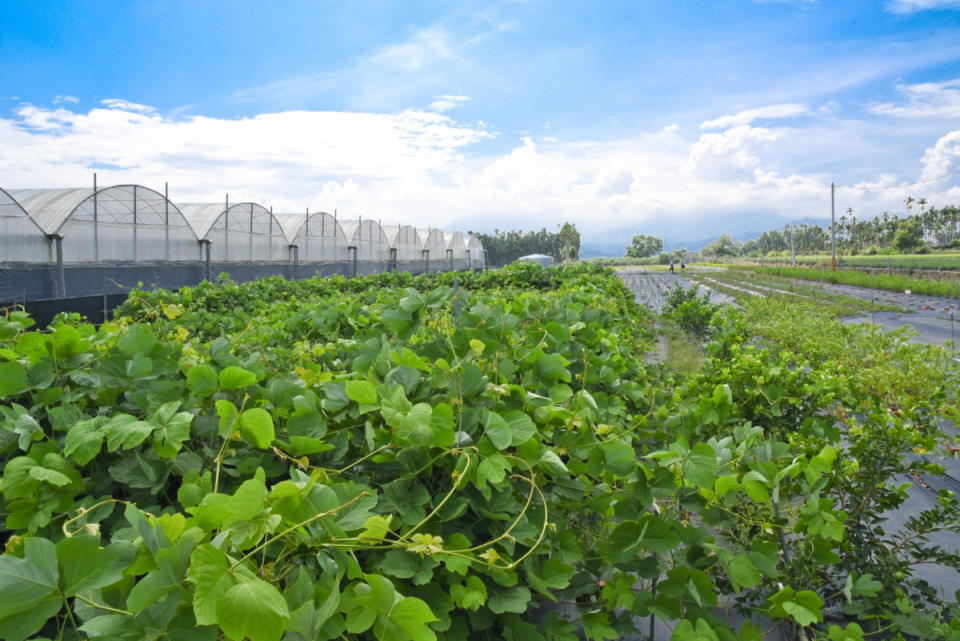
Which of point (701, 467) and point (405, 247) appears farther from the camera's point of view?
point (405, 247)

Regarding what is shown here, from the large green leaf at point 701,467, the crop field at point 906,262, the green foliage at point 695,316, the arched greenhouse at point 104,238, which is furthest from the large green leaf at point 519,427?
the crop field at point 906,262

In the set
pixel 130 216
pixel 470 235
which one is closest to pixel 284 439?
pixel 130 216

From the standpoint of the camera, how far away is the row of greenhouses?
47.9 feet

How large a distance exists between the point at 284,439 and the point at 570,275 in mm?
8263

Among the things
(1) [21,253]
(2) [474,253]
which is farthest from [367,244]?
(2) [474,253]

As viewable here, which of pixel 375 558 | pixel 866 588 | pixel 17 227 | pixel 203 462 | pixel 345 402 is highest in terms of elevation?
pixel 17 227

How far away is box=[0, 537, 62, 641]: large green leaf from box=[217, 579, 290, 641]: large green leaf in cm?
26

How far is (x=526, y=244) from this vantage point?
9338 cm

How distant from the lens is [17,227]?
14.2 m

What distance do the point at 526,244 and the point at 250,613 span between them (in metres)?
93.8

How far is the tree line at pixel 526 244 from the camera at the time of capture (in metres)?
84.7

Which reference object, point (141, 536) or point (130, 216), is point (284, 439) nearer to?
point (141, 536)

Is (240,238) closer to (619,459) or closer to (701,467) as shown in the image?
(619,459)

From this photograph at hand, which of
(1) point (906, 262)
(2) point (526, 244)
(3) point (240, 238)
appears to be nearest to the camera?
(3) point (240, 238)
